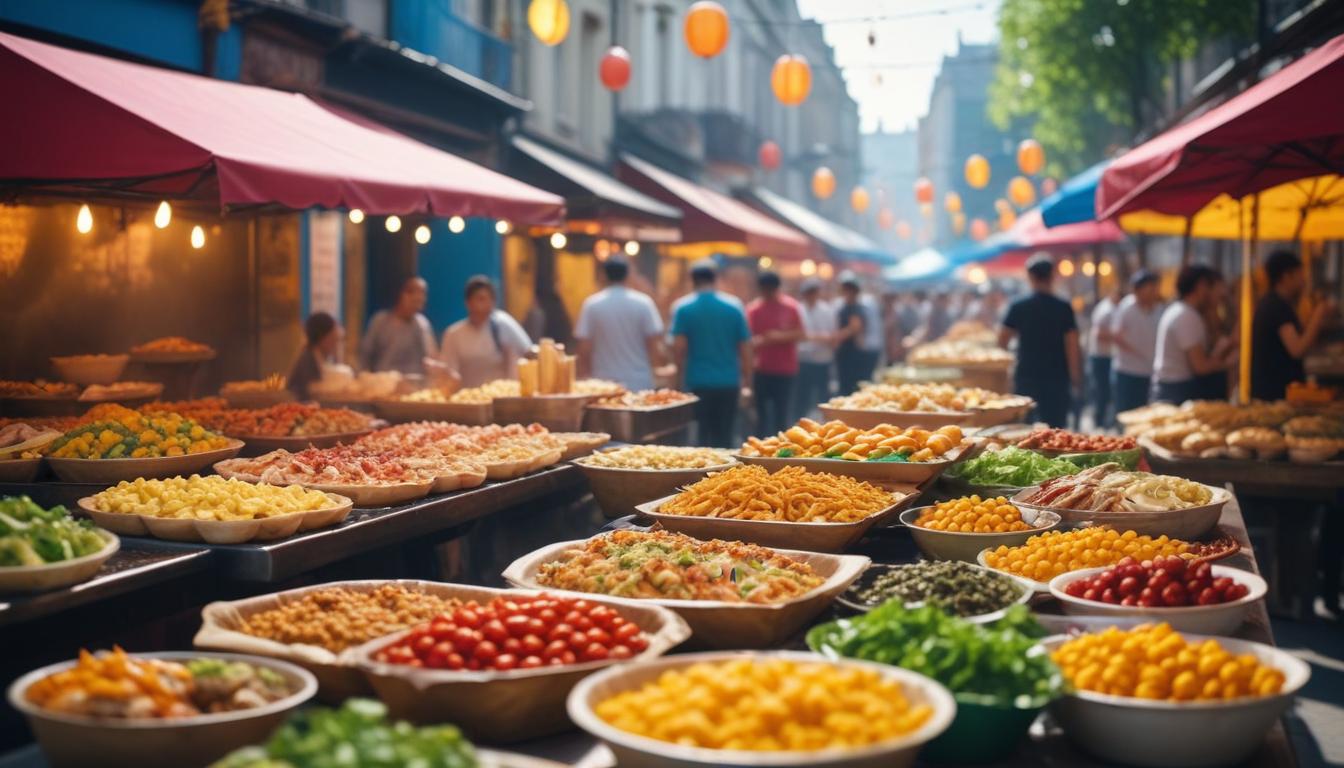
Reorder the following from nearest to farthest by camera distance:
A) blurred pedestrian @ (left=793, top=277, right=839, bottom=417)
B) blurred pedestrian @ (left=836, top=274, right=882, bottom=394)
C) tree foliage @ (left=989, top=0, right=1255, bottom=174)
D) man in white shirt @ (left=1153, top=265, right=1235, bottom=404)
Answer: man in white shirt @ (left=1153, top=265, right=1235, bottom=404)
blurred pedestrian @ (left=836, top=274, right=882, bottom=394)
blurred pedestrian @ (left=793, top=277, right=839, bottom=417)
tree foliage @ (left=989, top=0, right=1255, bottom=174)

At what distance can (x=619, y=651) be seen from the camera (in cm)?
338

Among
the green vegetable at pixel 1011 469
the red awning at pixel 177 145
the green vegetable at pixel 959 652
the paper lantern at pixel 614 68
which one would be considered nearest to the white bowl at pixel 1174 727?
the green vegetable at pixel 959 652

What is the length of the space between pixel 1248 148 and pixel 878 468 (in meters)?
3.55

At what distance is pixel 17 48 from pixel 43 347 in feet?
10.9

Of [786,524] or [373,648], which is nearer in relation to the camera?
[373,648]

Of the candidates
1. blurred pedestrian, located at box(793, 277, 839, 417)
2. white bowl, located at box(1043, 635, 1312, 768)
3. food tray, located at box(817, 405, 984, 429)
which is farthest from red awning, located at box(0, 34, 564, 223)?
blurred pedestrian, located at box(793, 277, 839, 417)

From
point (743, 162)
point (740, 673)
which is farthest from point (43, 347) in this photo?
point (743, 162)

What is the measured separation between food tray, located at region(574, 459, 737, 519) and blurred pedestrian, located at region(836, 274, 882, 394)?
11902 millimetres

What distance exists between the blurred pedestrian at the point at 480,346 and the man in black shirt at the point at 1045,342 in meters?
4.84

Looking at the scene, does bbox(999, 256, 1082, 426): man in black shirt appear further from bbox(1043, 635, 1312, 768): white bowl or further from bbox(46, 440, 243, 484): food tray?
bbox(1043, 635, 1312, 768): white bowl

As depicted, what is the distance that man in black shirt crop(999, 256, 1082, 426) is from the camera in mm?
12070

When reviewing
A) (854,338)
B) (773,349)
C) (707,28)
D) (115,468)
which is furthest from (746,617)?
(854,338)

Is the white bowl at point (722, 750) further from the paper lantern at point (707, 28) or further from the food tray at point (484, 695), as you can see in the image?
the paper lantern at point (707, 28)

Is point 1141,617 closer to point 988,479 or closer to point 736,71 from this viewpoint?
point 988,479
